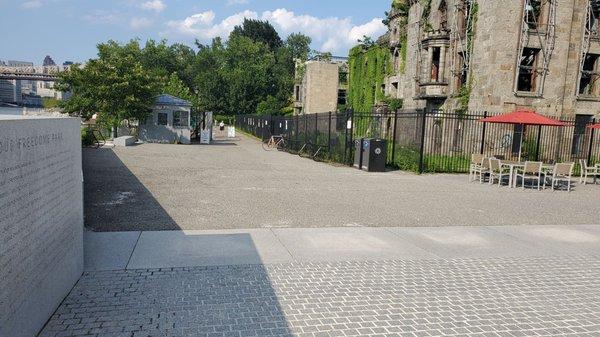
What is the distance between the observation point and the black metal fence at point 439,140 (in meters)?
19.2

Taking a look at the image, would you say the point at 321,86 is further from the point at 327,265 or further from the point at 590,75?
the point at 327,265

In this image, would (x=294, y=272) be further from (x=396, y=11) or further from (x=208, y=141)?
(x=396, y=11)

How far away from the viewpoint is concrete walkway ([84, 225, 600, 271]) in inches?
242

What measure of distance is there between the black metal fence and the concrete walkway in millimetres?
10062

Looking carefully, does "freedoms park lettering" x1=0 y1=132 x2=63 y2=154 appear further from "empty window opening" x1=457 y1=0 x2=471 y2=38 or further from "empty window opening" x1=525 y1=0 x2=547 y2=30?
"empty window opening" x1=457 y1=0 x2=471 y2=38

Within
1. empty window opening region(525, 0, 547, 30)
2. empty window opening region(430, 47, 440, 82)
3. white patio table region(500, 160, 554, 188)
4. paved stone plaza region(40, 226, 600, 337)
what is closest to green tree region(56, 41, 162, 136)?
empty window opening region(430, 47, 440, 82)

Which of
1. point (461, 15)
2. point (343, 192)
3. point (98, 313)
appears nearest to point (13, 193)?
point (98, 313)

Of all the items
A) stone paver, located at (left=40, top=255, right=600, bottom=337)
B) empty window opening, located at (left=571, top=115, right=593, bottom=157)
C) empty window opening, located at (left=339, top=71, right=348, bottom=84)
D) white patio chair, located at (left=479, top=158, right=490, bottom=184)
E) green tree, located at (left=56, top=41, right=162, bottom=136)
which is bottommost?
stone paver, located at (left=40, top=255, right=600, bottom=337)

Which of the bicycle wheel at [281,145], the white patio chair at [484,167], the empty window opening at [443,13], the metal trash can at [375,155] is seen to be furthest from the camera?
the empty window opening at [443,13]

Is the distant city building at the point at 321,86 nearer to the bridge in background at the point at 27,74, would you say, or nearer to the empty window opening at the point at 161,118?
the empty window opening at the point at 161,118

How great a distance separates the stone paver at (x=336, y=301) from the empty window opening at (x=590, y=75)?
25.1 metres

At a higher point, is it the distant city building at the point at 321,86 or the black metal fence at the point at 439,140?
the distant city building at the point at 321,86

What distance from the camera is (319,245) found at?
7.07 m

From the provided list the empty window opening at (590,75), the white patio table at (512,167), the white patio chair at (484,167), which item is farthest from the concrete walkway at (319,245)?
the empty window opening at (590,75)
